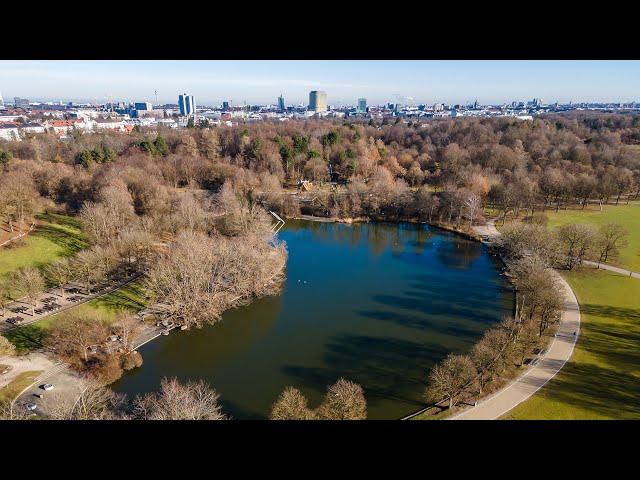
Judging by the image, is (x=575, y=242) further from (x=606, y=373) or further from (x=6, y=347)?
(x=6, y=347)

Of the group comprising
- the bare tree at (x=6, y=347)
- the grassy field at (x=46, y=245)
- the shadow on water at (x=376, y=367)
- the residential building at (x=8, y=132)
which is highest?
the residential building at (x=8, y=132)

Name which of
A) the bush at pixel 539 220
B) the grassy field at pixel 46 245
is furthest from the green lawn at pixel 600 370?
the grassy field at pixel 46 245

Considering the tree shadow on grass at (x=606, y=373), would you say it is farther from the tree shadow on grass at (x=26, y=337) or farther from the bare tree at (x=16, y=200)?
the bare tree at (x=16, y=200)

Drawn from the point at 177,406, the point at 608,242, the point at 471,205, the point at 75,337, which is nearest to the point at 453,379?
the point at 177,406

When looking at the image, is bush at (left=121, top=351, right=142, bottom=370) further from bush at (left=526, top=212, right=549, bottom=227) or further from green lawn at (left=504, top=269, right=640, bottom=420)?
bush at (left=526, top=212, right=549, bottom=227)

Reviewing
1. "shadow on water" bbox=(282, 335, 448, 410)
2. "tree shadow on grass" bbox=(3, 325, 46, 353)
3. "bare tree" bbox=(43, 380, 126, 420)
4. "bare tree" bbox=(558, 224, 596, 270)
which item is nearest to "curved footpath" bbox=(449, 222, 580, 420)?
"shadow on water" bbox=(282, 335, 448, 410)
